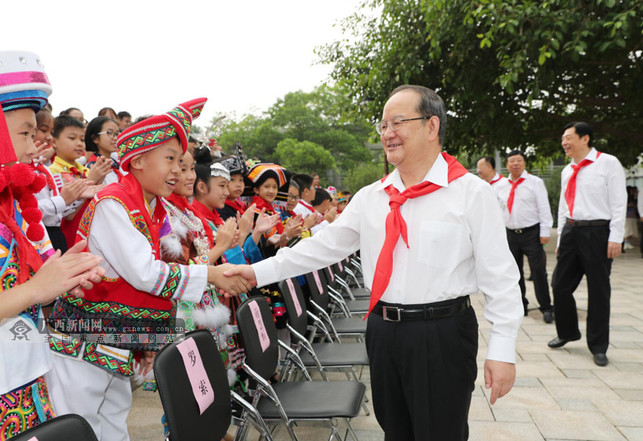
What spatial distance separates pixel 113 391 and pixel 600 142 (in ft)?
44.0

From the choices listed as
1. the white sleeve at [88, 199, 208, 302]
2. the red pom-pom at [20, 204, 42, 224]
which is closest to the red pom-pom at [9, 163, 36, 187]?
the red pom-pom at [20, 204, 42, 224]

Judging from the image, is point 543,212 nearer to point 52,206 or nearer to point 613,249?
point 613,249

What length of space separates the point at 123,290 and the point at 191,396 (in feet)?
1.76

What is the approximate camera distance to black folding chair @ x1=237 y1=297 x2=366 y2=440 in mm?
2365

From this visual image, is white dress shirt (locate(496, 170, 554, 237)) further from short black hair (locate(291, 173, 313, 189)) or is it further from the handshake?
the handshake

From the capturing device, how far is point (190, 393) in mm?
1838

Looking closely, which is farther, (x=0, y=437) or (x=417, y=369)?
(x=417, y=369)

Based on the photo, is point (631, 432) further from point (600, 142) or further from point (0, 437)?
point (600, 142)

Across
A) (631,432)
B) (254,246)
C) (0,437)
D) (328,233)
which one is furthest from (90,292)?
(631,432)

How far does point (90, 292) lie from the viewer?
1.98m

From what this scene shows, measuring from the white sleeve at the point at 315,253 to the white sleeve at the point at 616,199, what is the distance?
2.94 meters

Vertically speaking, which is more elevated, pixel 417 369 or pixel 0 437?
pixel 0 437

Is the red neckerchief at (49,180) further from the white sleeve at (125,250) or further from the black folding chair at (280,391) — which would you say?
the black folding chair at (280,391)

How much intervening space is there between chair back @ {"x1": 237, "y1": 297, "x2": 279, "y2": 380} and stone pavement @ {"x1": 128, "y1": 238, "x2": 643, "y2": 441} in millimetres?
800
